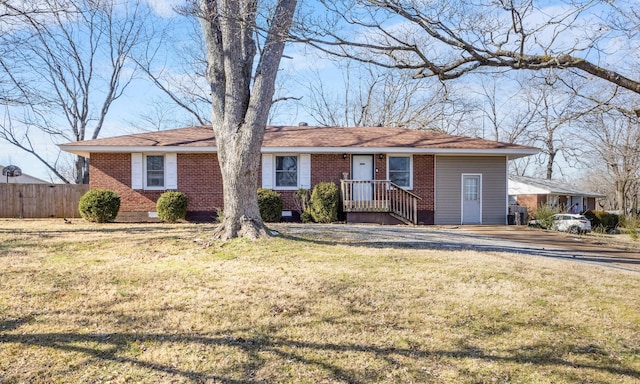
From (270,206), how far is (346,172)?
3289mm

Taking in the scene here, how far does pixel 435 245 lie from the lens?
8.67 m

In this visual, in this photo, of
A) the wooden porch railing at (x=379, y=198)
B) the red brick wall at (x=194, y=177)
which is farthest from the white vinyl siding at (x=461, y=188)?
the red brick wall at (x=194, y=177)

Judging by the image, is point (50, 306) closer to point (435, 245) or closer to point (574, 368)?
point (574, 368)

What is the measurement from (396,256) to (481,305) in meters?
2.40

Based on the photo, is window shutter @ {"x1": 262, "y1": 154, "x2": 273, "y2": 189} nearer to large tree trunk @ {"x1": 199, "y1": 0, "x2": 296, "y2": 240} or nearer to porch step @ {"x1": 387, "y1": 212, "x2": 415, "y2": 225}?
porch step @ {"x1": 387, "y1": 212, "x2": 415, "y2": 225}

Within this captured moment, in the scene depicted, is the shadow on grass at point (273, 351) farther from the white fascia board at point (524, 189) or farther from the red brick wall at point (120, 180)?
the white fascia board at point (524, 189)

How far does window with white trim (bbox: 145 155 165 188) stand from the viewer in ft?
49.5

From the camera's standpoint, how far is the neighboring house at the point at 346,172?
14.7 m

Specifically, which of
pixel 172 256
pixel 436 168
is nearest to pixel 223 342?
pixel 172 256

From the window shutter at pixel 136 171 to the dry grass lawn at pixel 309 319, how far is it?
8076mm

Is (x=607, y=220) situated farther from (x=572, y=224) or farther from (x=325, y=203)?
(x=325, y=203)

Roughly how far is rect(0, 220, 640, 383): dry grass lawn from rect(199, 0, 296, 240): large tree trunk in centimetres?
105

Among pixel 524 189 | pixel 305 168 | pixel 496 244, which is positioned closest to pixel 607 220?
pixel 524 189

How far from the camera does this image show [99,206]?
42.2 ft
